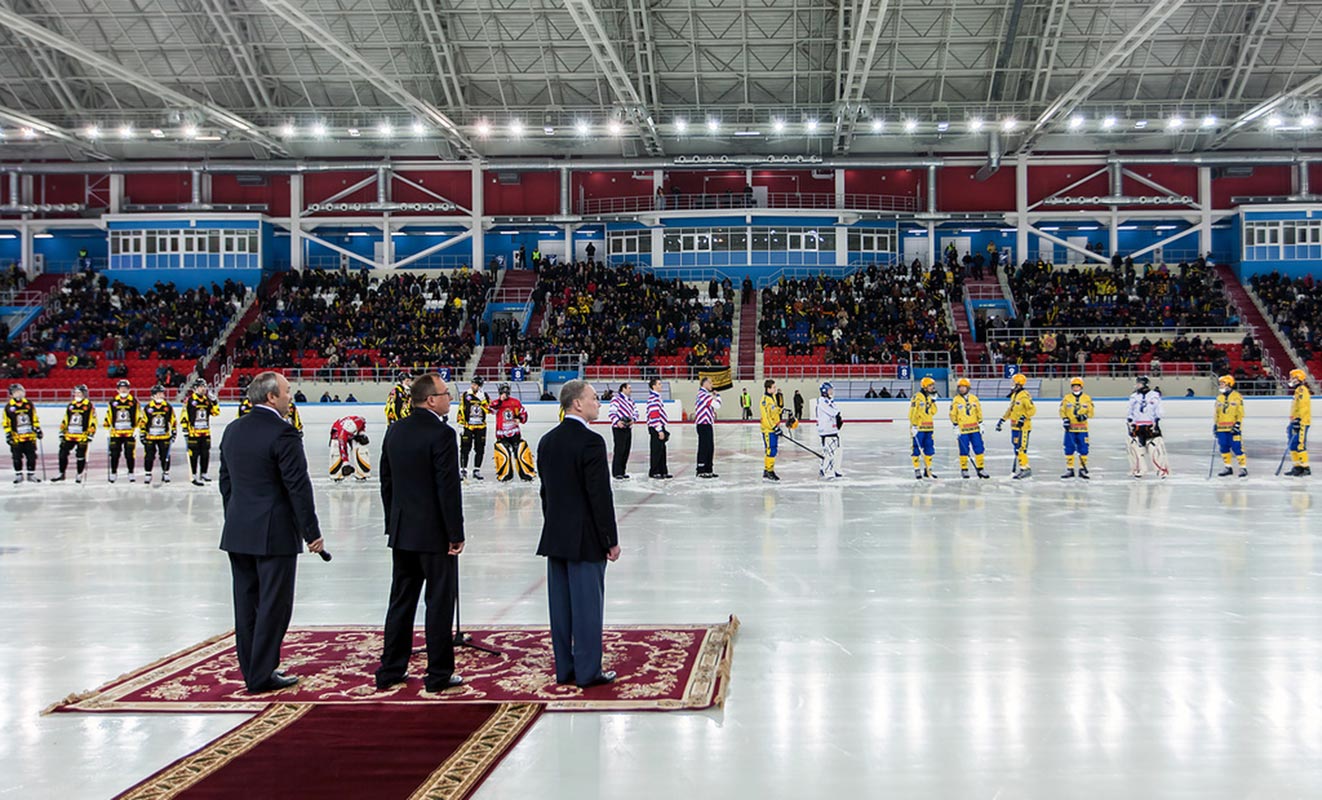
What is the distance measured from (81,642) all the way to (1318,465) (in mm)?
20391

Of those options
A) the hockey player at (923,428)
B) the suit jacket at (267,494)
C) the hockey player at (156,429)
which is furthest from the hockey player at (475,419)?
the suit jacket at (267,494)

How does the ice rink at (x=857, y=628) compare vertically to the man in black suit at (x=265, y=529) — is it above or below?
below

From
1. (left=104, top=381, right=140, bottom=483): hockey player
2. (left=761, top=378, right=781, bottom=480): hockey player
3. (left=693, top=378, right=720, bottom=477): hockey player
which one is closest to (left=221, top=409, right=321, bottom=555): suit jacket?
(left=761, top=378, right=781, bottom=480): hockey player

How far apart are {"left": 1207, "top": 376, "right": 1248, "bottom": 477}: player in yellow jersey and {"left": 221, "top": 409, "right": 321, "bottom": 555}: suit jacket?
52.5 feet

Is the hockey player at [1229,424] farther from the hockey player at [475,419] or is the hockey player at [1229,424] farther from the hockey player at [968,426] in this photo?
the hockey player at [475,419]

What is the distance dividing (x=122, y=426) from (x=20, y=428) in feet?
5.66

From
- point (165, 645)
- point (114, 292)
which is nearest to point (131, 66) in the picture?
point (114, 292)

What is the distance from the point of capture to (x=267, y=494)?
19.5ft

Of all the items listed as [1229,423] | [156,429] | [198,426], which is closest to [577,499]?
[198,426]

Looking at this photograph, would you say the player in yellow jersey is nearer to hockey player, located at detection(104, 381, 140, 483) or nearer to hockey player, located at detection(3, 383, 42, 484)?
hockey player, located at detection(104, 381, 140, 483)

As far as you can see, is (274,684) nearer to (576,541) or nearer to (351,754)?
(351,754)

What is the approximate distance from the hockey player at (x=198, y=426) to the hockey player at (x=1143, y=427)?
15713mm

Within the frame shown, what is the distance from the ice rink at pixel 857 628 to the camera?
461 centimetres

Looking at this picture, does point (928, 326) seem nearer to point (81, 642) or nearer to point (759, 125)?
point (759, 125)
